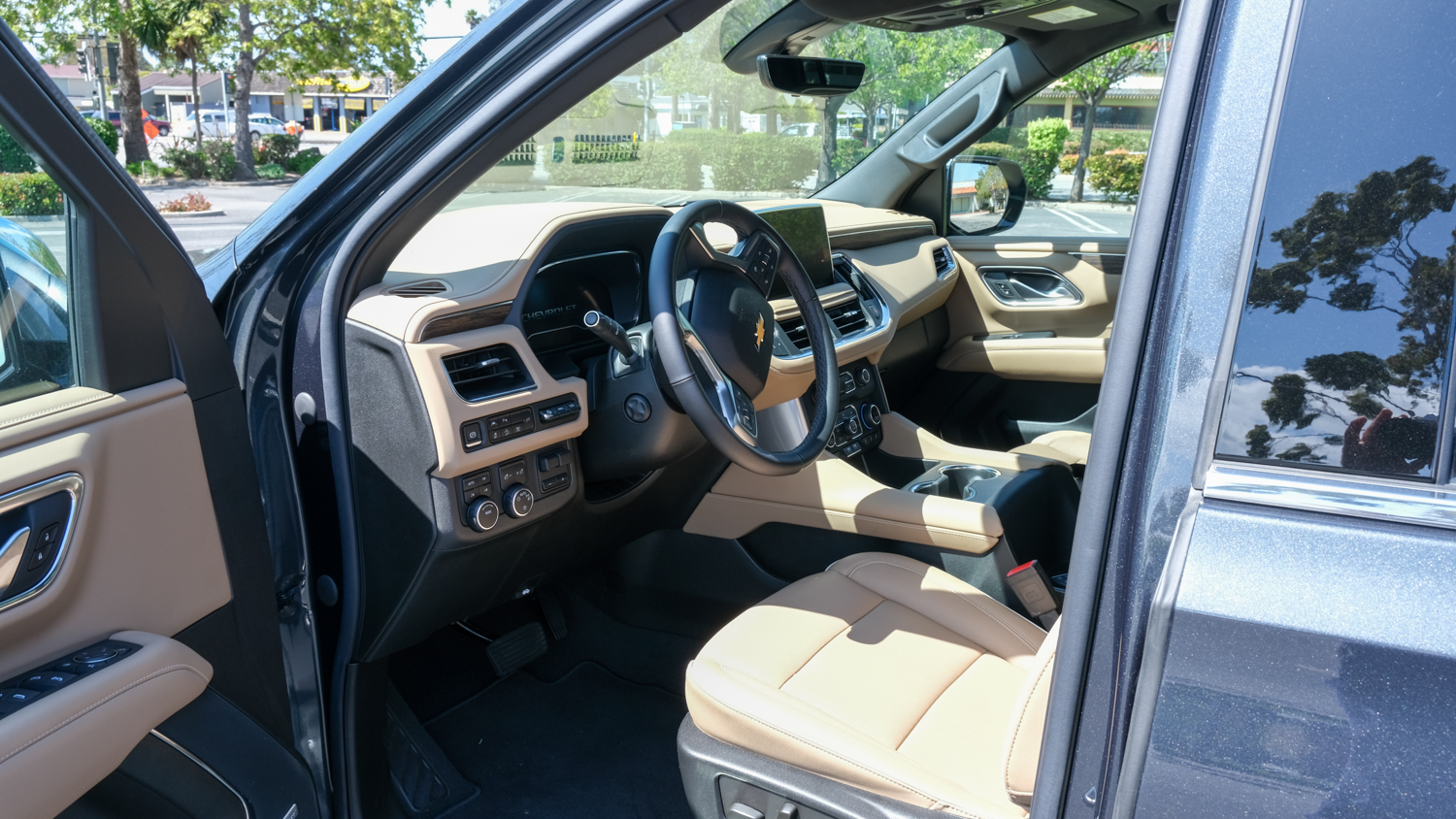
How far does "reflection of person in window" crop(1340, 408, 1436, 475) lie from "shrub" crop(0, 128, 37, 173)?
1.34 m

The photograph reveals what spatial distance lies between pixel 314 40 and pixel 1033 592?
19648 millimetres

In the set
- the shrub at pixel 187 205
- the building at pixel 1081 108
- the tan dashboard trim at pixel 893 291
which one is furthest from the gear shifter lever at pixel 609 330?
the shrub at pixel 187 205

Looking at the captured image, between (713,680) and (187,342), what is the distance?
89cm

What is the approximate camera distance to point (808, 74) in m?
2.43

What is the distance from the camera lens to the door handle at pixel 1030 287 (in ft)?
11.6

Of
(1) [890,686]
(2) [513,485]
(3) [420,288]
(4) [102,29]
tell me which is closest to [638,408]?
(2) [513,485]

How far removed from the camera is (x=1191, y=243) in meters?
0.89

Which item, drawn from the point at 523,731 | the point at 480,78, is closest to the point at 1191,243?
the point at 480,78

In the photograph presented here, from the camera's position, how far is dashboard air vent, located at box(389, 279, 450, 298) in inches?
65.9

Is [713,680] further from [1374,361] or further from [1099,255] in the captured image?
[1099,255]

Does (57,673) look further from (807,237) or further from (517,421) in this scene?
(807,237)

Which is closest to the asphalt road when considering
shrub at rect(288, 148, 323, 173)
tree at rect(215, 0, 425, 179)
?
tree at rect(215, 0, 425, 179)

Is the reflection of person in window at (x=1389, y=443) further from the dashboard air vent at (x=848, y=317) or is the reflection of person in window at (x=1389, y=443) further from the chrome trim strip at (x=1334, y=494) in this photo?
the dashboard air vent at (x=848, y=317)

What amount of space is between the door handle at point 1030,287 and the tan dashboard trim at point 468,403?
2.19 m
